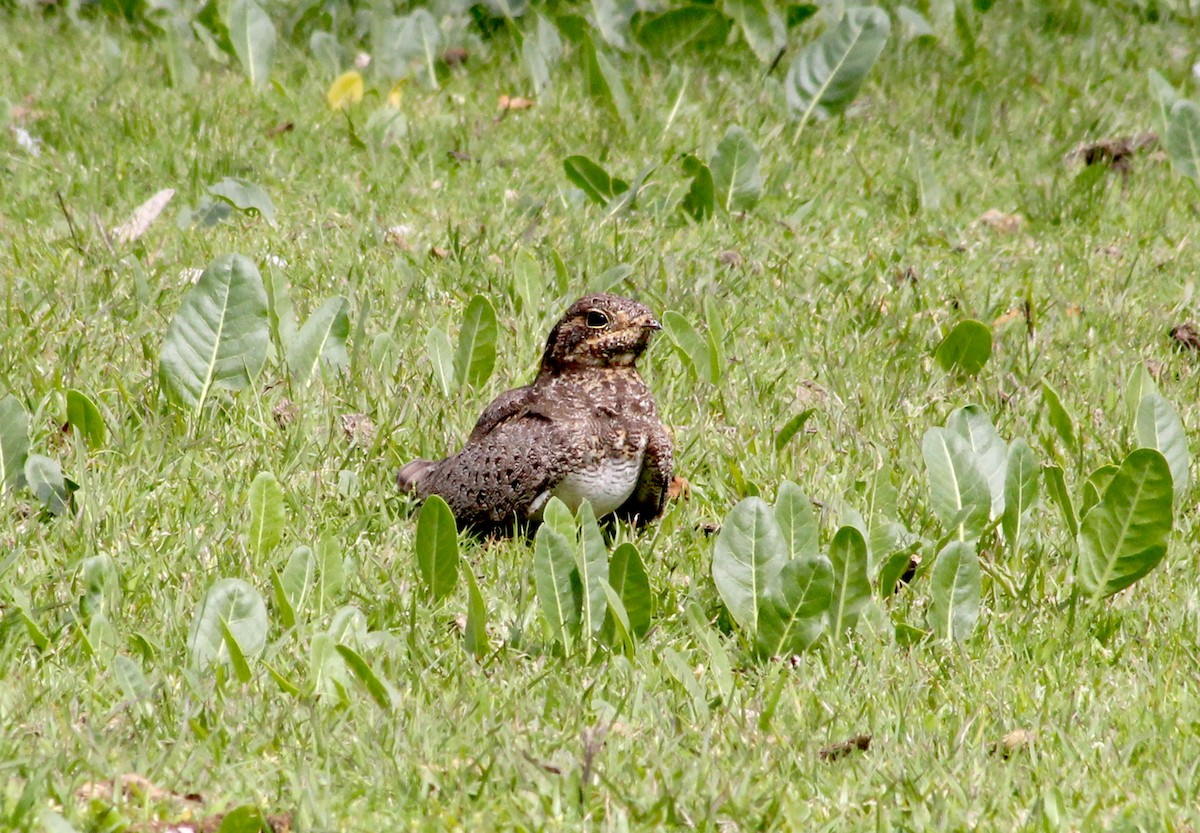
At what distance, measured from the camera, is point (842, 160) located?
287 inches

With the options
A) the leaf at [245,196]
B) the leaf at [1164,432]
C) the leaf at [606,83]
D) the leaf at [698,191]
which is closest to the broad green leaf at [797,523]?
the leaf at [1164,432]

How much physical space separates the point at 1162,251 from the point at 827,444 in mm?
2430

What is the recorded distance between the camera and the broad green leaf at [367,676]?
3375 millimetres

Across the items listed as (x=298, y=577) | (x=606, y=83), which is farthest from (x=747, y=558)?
(x=606, y=83)

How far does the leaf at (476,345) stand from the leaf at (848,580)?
5.25 ft

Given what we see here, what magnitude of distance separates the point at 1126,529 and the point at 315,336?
8.69 feet

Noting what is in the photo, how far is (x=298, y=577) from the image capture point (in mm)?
3861

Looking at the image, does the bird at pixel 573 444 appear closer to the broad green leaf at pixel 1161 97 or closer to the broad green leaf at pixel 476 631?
the broad green leaf at pixel 476 631

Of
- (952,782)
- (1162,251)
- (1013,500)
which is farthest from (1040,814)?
(1162,251)

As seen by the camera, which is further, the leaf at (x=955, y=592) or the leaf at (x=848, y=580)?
the leaf at (x=955, y=592)

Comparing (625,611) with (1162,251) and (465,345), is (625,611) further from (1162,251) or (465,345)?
(1162,251)

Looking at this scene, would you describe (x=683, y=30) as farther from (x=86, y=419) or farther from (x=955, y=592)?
(x=955, y=592)

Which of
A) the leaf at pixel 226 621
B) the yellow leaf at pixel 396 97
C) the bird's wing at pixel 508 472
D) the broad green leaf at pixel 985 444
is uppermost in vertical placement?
the yellow leaf at pixel 396 97

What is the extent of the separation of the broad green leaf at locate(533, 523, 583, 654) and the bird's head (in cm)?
87
